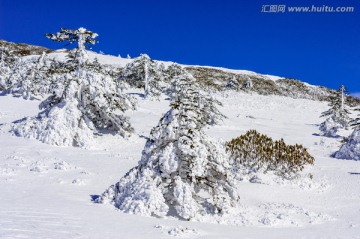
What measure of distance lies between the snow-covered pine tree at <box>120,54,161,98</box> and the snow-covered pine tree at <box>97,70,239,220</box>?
29170mm

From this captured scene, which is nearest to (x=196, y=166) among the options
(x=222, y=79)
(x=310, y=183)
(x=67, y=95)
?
(x=310, y=183)

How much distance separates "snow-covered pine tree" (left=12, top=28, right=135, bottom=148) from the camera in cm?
1781

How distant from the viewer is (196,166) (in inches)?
385

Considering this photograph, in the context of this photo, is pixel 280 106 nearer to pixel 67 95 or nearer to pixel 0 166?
pixel 67 95

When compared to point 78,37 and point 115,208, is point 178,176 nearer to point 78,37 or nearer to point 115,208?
point 115,208

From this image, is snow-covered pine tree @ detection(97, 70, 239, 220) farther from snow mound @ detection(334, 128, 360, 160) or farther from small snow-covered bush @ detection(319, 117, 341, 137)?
small snow-covered bush @ detection(319, 117, 341, 137)

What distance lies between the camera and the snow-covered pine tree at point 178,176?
30.3 ft

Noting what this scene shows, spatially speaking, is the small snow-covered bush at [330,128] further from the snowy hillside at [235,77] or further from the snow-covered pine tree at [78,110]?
the snowy hillside at [235,77]

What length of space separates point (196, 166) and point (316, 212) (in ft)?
12.7

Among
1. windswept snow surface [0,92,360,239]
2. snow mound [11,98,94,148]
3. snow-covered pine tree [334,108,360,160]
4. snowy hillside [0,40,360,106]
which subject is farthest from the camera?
snowy hillside [0,40,360,106]

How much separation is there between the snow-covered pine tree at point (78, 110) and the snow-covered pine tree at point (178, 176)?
8.52 meters

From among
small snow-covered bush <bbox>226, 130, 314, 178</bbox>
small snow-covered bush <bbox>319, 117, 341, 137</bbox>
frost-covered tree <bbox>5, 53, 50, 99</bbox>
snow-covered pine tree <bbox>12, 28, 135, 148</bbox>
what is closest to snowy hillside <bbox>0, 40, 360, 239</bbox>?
snow-covered pine tree <bbox>12, 28, 135, 148</bbox>

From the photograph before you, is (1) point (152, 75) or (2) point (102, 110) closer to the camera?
(2) point (102, 110)

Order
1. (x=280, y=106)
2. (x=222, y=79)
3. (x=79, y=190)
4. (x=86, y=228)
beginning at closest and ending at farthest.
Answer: (x=86, y=228) < (x=79, y=190) < (x=280, y=106) < (x=222, y=79)
